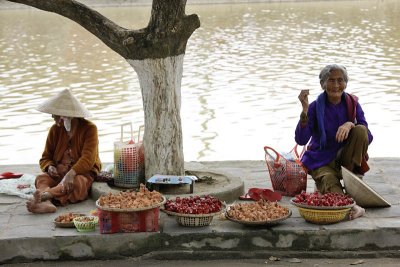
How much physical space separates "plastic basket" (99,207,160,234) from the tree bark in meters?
0.90

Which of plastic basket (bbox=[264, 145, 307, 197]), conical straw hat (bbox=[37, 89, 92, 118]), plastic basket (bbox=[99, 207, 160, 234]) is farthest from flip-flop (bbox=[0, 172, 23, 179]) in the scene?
plastic basket (bbox=[264, 145, 307, 197])

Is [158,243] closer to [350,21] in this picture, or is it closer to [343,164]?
[343,164]

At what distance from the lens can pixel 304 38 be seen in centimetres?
2117

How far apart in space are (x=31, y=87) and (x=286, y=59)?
570 centimetres

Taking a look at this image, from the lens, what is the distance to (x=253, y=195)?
5684 millimetres

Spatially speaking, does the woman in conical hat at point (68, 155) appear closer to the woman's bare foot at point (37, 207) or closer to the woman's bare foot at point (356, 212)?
the woman's bare foot at point (37, 207)

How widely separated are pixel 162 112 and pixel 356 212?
1.54m

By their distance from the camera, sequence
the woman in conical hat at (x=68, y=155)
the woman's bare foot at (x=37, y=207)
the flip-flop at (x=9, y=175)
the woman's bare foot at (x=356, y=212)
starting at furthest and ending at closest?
the flip-flop at (x=9, y=175)
the woman in conical hat at (x=68, y=155)
the woman's bare foot at (x=37, y=207)
the woman's bare foot at (x=356, y=212)

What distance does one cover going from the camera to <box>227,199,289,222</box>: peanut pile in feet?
16.4

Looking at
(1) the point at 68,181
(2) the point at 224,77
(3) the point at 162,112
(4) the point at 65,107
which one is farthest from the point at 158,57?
(2) the point at 224,77

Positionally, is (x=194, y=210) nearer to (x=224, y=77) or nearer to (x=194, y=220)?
(x=194, y=220)

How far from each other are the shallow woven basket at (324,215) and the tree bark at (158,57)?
1201mm

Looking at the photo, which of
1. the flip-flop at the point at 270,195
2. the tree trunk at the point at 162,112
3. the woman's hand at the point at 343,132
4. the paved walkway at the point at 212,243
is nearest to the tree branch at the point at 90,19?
the tree trunk at the point at 162,112

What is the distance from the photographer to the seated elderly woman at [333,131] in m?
5.61
